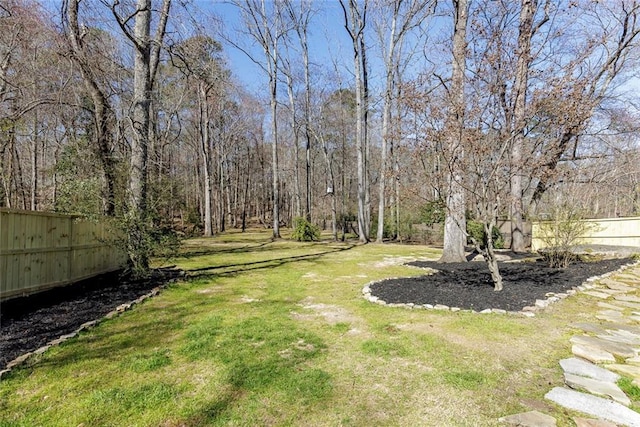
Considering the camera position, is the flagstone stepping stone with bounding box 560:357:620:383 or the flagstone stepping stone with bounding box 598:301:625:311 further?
the flagstone stepping stone with bounding box 598:301:625:311

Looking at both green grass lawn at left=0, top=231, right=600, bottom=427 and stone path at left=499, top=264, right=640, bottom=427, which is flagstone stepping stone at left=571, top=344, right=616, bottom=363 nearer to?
stone path at left=499, top=264, right=640, bottom=427

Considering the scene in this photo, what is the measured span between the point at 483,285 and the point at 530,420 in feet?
11.9

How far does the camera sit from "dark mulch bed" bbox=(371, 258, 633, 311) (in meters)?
4.38

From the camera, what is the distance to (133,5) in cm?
→ 645

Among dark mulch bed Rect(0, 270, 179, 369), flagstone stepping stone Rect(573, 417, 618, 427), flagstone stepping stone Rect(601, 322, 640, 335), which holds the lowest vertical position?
flagstone stepping stone Rect(601, 322, 640, 335)

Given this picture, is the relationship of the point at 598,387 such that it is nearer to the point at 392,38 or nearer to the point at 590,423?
the point at 590,423

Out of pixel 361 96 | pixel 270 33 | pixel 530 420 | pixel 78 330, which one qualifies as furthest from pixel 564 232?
pixel 270 33

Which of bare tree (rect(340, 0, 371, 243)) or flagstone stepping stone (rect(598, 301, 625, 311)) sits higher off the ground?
bare tree (rect(340, 0, 371, 243))

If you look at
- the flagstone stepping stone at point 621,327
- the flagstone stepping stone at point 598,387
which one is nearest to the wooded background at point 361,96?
the flagstone stepping stone at point 621,327

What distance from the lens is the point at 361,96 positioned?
14867 millimetres

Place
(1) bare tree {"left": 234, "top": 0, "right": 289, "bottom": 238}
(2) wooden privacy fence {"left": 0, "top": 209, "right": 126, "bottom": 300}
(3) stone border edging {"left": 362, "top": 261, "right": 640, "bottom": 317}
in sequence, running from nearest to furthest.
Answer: (3) stone border edging {"left": 362, "top": 261, "right": 640, "bottom": 317}, (2) wooden privacy fence {"left": 0, "top": 209, "right": 126, "bottom": 300}, (1) bare tree {"left": 234, "top": 0, "right": 289, "bottom": 238}

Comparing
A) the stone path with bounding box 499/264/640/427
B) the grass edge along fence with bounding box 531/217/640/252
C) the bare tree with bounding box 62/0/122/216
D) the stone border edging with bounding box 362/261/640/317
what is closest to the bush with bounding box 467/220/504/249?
the grass edge along fence with bounding box 531/217/640/252

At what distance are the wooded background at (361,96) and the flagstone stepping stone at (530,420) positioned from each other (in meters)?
3.01

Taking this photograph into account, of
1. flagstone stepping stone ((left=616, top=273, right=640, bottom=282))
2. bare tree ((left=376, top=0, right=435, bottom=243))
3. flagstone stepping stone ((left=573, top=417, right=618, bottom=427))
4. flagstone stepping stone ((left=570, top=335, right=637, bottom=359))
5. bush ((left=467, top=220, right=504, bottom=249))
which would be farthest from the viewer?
bare tree ((left=376, top=0, right=435, bottom=243))
